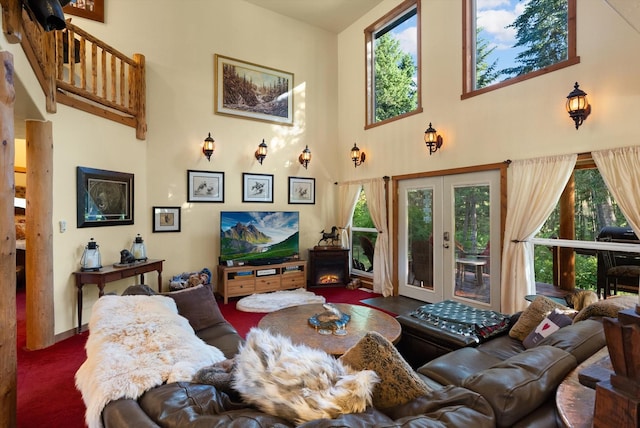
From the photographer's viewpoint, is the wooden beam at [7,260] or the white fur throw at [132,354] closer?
the white fur throw at [132,354]

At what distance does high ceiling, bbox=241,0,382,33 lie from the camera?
5.61 metres

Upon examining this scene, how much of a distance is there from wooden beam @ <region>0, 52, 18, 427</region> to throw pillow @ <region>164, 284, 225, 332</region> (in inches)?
38.6

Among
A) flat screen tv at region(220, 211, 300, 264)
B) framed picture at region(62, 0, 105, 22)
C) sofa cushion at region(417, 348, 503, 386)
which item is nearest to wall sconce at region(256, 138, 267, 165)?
flat screen tv at region(220, 211, 300, 264)

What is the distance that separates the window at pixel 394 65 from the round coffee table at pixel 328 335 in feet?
11.4

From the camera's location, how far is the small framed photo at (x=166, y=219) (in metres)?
4.76

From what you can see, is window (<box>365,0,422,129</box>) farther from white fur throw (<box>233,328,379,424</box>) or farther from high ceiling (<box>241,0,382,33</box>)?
white fur throw (<box>233,328,379,424</box>)

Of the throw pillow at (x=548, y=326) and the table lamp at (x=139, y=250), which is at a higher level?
the table lamp at (x=139, y=250)

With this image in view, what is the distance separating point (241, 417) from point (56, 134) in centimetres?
389

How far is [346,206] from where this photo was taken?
625 cm

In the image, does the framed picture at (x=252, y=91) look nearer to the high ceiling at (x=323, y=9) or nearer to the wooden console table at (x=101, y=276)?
the high ceiling at (x=323, y=9)

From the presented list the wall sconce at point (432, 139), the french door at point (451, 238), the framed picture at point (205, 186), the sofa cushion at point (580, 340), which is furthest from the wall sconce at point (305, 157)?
the sofa cushion at point (580, 340)

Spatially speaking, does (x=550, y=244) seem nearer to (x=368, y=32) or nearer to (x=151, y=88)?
(x=368, y=32)

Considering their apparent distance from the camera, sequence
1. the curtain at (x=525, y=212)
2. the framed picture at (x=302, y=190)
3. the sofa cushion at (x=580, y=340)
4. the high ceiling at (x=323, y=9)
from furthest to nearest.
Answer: the framed picture at (x=302, y=190), the high ceiling at (x=323, y=9), the curtain at (x=525, y=212), the sofa cushion at (x=580, y=340)

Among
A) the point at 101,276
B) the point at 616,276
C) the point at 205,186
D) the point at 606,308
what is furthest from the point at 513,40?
the point at 101,276
